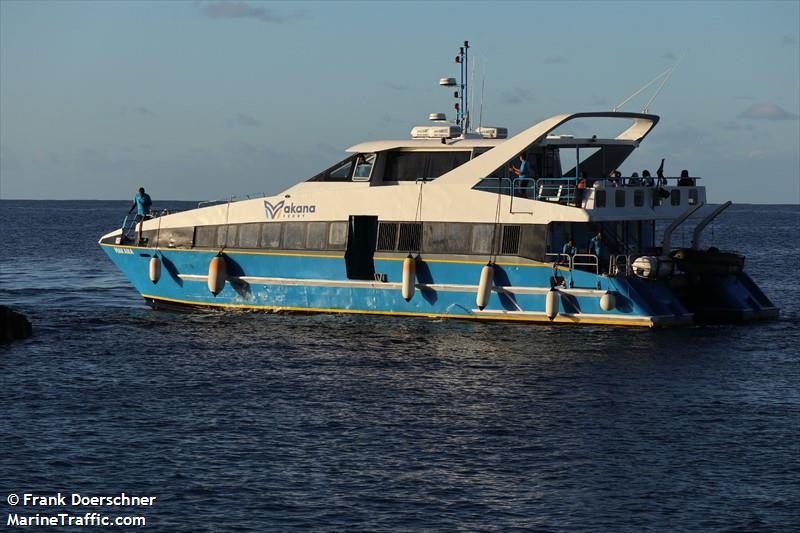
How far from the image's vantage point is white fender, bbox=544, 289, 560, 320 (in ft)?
110

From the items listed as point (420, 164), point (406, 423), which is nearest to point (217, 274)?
point (420, 164)

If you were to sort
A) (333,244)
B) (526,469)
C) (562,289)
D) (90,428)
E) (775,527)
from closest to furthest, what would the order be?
1. (775,527)
2. (526,469)
3. (90,428)
4. (562,289)
5. (333,244)

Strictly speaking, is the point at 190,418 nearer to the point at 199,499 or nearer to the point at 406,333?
the point at 199,499

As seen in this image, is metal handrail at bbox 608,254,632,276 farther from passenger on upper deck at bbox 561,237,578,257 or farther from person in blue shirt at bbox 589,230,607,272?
passenger on upper deck at bbox 561,237,578,257

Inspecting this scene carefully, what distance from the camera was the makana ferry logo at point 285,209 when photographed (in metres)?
→ 37.4

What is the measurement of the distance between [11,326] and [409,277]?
1121cm

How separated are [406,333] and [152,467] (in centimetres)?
1386

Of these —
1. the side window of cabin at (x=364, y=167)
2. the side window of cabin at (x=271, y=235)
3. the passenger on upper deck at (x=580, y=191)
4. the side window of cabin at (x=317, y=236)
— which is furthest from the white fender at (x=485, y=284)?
the side window of cabin at (x=271, y=235)

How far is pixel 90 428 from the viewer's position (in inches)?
960

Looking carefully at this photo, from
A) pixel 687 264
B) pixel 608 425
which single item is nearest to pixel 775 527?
pixel 608 425

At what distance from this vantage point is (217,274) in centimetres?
3809

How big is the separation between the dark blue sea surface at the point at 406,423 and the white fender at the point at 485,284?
0.92 metres

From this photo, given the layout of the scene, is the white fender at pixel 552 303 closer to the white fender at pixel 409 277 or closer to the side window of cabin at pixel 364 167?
the white fender at pixel 409 277

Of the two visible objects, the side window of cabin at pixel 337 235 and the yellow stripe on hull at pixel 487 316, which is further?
the side window of cabin at pixel 337 235
